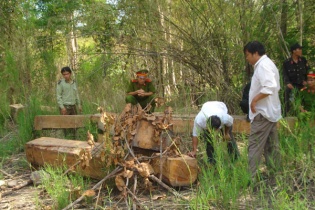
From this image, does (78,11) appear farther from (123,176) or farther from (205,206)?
(205,206)

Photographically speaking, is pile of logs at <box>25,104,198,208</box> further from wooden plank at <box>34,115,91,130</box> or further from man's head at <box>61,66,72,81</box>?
man's head at <box>61,66,72,81</box>

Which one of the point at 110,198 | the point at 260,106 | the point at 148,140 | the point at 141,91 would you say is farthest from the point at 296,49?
the point at 110,198

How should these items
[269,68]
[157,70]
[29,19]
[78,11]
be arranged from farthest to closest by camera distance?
[78,11] < [29,19] < [157,70] < [269,68]

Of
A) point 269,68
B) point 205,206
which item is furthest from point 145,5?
point 205,206

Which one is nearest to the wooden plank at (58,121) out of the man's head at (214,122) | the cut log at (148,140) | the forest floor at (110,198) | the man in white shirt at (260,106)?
the forest floor at (110,198)

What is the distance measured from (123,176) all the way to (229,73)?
3668 mm

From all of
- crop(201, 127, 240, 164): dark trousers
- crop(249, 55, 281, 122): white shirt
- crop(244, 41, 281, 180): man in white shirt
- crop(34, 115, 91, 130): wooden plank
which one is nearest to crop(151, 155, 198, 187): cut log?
crop(201, 127, 240, 164): dark trousers

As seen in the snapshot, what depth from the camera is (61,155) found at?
525 centimetres

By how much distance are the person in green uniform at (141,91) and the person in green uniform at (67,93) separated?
3.36ft

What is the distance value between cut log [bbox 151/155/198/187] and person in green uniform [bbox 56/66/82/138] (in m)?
3.33

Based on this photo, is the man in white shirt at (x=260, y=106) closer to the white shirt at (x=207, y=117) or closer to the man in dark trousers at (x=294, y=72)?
the white shirt at (x=207, y=117)

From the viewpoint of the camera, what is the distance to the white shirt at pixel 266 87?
4.25 meters

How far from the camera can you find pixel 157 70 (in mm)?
8812

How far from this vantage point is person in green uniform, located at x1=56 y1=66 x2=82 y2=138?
24.2ft
